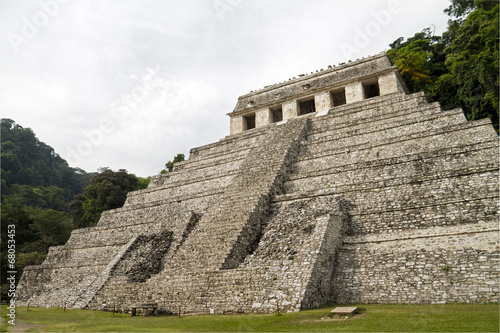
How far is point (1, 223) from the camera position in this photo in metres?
22.5

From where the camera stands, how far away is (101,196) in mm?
27859

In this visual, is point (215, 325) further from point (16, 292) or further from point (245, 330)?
point (16, 292)

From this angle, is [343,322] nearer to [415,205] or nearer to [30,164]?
[415,205]

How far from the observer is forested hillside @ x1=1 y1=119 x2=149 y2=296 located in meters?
21.6

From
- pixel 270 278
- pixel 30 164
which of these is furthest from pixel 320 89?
pixel 30 164

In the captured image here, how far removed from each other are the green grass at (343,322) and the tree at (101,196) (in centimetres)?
2097

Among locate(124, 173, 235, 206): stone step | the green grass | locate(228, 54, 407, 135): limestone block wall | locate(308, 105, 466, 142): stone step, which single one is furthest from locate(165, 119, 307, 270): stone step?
locate(228, 54, 407, 135): limestone block wall

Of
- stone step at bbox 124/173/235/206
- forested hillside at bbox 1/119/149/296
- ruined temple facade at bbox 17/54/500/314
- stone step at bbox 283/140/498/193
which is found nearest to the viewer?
ruined temple facade at bbox 17/54/500/314

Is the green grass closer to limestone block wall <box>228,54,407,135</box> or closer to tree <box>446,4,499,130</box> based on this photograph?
tree <box>446,4,499,130</box>

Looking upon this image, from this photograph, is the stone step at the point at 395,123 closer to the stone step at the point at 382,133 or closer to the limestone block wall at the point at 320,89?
the stone step at the point at 382,133

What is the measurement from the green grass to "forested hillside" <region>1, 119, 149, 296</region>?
13.1 metres

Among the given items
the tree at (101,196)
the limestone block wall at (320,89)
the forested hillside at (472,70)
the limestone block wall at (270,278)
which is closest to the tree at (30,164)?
the tree at (101,196)

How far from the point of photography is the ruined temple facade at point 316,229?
25.1 feet

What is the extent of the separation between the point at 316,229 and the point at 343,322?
3246 mm
